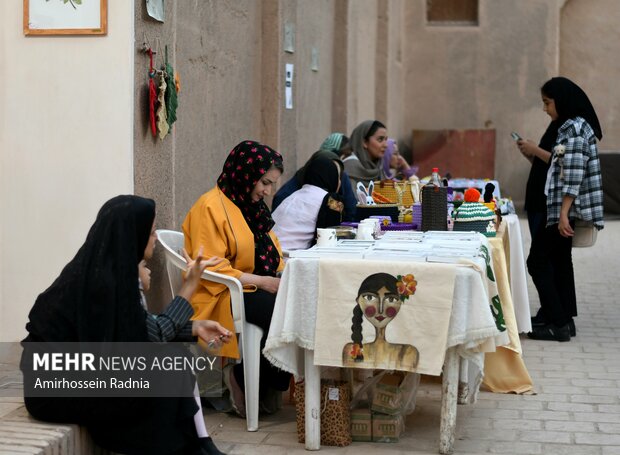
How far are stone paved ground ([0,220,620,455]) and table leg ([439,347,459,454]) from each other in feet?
0.33

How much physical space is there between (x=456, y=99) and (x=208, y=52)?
1014cm

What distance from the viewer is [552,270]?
672 centimetres

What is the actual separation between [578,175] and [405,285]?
A: 2.63 metres

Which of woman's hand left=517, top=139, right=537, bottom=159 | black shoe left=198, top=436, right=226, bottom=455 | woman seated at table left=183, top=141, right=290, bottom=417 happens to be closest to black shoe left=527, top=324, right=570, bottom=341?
woman's hand left=517, top=139, right=537, bottom=159

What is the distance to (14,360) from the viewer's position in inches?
198

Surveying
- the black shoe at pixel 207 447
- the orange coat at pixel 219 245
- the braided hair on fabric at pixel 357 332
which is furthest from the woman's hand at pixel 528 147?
the black shoe at pixel 207 447

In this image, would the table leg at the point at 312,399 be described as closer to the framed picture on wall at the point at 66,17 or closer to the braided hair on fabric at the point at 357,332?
the braided hair on fabric at the point at 357,332

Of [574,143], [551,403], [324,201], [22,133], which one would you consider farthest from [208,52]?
[551,403]

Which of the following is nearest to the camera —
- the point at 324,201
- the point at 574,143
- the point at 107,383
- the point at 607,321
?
the point at 107,383

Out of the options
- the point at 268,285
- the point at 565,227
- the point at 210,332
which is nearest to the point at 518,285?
the point at 565,227

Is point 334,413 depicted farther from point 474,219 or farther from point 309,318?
point 474,219

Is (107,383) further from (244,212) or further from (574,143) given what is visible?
(574,143)

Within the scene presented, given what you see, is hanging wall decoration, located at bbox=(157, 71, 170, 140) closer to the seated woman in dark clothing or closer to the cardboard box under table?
the seated woman in dark clothing

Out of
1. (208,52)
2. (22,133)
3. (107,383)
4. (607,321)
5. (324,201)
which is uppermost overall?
(208,52)
